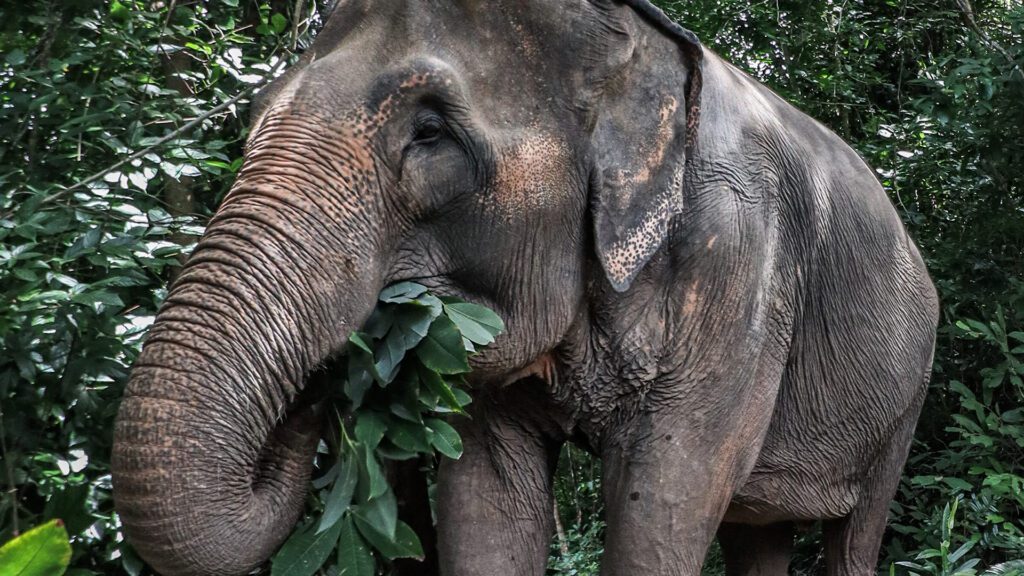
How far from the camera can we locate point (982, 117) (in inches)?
228

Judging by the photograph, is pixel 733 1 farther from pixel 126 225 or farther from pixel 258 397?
pixel 258 397

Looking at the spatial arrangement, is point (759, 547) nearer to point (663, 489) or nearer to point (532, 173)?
point (663, 489)

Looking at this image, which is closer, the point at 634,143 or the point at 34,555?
the point at 34,555

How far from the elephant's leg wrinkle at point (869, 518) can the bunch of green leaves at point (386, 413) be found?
6.52 ft

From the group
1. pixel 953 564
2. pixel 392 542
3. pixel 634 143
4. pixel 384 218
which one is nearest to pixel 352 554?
pixel 392 542

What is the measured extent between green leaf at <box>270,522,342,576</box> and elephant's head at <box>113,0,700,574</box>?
0.13 ft

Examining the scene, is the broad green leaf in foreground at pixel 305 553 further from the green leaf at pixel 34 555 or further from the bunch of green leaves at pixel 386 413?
the green leaf at pixel 34 555

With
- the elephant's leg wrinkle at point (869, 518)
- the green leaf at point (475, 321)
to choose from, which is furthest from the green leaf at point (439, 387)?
the elephant's leg wrinkle at point (869, 518)

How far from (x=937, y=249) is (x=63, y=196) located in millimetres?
3749

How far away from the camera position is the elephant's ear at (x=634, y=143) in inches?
127

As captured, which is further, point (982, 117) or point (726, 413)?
point (982, 117)

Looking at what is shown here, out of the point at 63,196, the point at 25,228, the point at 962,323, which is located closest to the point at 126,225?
the point at 63,196

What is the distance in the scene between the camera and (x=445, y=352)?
2.88m

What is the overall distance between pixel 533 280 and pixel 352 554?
0.79 m
